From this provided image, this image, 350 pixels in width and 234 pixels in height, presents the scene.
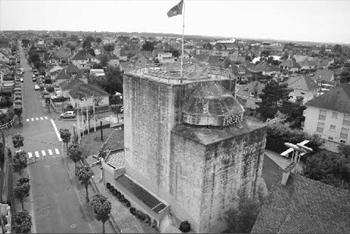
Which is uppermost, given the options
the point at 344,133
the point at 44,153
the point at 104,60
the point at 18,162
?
the point at 104,60

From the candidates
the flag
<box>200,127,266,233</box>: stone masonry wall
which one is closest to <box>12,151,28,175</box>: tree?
<box>200,127,266,233</box>: stone masonry wall

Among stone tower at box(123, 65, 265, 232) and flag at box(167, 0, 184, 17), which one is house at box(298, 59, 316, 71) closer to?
stone tower at box(123, 65, 265, 232)

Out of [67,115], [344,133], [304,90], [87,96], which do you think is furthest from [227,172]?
[304,90]

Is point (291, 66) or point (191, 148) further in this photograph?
point (291, 66)

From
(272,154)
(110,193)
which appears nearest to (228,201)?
(110,193)

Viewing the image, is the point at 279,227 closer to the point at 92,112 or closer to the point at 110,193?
the point at 110,193

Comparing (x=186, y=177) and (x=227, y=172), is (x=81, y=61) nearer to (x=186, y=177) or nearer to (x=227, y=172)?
(x=186, y=177)

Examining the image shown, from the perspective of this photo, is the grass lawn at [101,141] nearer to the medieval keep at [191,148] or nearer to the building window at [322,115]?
the medieval keep at [191,148]

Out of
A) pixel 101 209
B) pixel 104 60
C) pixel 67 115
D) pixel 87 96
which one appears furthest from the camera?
pixel 104 60
